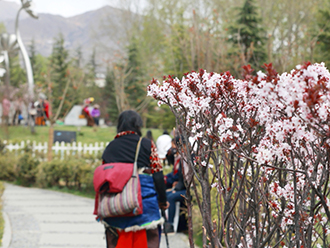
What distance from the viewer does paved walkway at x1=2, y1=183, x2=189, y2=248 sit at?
207 inches

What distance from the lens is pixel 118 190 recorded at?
3.11m

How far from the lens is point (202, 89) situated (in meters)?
1.91

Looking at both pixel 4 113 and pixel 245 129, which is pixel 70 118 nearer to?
pixel 4 113

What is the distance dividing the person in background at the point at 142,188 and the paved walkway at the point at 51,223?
1.95m

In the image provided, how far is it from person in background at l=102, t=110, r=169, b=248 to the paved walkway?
1.95m

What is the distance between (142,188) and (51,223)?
3.71 m

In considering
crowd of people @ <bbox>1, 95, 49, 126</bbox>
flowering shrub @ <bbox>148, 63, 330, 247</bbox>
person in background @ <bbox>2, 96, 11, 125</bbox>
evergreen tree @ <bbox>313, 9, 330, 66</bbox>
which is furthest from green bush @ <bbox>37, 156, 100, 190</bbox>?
person in background @ <bbox>2, 96, 11, 125</bbox>

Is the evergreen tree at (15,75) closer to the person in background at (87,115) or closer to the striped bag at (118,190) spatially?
the person in background at (87,115)

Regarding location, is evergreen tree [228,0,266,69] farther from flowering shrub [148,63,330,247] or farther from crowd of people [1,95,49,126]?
flowering shrub [148,63,330,247]

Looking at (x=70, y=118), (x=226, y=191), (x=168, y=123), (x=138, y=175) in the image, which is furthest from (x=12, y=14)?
(x=226, y=191)

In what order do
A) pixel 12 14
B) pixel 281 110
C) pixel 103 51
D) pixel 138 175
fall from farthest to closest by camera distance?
pixel 103 51 < pixel 12 14 < pixel 138 175 < pixel 281 110

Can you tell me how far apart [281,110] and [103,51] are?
4309 cm

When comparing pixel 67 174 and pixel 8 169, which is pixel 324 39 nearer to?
pixel 67 174

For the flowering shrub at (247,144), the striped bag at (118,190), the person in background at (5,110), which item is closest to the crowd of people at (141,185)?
the striped bag at (118,190)
